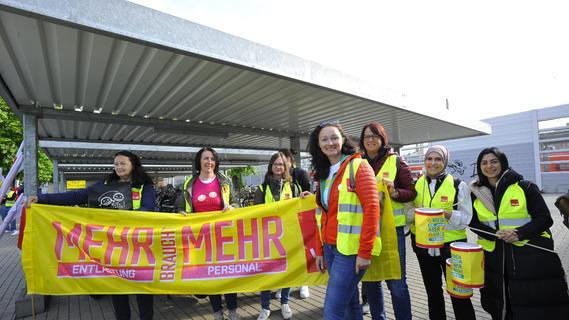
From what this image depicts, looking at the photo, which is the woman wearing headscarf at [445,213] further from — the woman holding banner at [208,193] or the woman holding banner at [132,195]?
the woman holding banner at [132,195]

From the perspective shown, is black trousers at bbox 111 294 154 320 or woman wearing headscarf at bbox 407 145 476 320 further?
black trousers at bbox 111 294 154 320

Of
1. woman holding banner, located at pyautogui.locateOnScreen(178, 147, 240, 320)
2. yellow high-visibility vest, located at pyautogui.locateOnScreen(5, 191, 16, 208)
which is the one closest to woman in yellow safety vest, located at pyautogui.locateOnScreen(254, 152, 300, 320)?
woman holding banner, located at pyautogui.locateOnScreen(178, 147, 240, 320)

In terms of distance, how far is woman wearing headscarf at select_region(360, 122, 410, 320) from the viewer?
8.64 ft

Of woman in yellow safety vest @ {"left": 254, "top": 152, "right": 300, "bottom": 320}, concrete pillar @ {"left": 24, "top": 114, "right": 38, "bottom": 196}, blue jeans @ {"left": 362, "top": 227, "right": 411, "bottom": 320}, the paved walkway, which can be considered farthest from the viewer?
concrete pillar @ {"left": 24, "top": 114, "right": 38, "bottom": 196}

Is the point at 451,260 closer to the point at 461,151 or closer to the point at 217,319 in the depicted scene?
the point at 217,319

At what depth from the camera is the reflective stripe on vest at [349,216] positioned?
84.4 inches

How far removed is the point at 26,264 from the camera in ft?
10.9

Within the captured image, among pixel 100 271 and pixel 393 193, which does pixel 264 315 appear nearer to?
pixel 100 271

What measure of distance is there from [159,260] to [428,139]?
11.1 m

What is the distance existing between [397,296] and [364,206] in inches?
41.1

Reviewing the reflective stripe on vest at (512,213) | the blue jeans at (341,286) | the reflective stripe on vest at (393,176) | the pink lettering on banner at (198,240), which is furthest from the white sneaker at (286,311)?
the reflective stripe on vest at (512,213)

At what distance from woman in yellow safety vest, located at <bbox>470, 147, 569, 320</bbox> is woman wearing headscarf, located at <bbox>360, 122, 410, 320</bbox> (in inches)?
23.7

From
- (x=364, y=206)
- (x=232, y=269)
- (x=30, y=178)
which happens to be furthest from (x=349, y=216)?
(x=30, y=178)

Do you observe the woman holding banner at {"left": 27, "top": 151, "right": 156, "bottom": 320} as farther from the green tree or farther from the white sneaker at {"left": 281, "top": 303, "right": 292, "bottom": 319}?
the green tree
